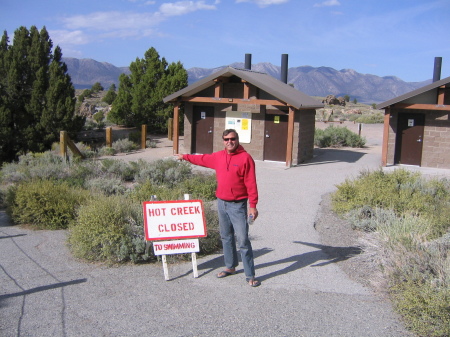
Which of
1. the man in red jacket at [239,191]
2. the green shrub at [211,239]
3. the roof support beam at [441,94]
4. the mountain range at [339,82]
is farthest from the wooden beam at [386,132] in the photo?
the mountain range at [339,82]

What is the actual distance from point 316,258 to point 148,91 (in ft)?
79.1

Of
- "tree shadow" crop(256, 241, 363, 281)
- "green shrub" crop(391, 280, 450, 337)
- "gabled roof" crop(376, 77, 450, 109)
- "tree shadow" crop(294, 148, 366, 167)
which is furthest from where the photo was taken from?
"tree shadow" crop(294, 148, 366, 167)

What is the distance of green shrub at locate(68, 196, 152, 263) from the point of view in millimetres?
6723

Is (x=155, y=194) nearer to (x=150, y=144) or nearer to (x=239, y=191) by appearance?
(x=239, y=191)

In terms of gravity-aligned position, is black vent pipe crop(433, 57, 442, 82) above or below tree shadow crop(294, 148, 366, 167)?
above

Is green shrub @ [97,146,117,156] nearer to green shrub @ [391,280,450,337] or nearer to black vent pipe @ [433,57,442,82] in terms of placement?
black vent pipe @ [433,57,442,82]

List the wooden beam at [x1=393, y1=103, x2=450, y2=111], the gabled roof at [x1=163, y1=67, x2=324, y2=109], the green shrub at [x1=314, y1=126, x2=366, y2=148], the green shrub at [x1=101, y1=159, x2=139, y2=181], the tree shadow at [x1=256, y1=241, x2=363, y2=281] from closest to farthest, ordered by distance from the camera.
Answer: the tree shadow at [x1=256, y1=241, x2=363, y2=281] < the green shrub at [x1=101, y1=159, x2=139, y2=181] < the wooden beam at [x1=393, y1=103, x2=450, y2=111] < the gabled roof at [x1=163, y1=67, x2=324, y2=109] < the green shrub at [x1=314, y1=126, x2=366, y2=148]

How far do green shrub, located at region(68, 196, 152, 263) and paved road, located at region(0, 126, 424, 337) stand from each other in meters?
0.20

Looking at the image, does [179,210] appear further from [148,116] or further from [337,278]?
[148,116]

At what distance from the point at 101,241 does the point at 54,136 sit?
709 inches

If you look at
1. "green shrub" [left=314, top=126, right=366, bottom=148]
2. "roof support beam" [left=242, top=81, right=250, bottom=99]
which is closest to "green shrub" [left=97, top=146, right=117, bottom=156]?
"roof support beam" [left=242, top=81, right=250, bottom=99]

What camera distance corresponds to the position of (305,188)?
46.4 feet

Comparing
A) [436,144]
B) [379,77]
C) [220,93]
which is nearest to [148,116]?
[220,93]

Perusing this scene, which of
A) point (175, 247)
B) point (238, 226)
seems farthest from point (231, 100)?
point (238, 226)
